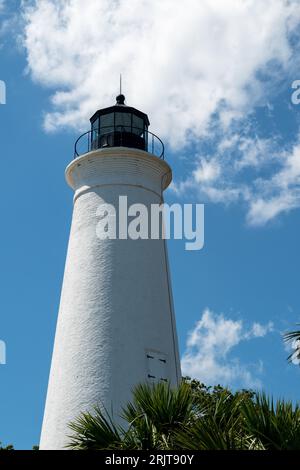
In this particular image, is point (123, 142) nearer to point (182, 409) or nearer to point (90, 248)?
point (90, 248)

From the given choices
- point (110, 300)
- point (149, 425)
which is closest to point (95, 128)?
point (110, 300)

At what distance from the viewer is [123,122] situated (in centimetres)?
2123

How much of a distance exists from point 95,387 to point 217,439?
7.66 m

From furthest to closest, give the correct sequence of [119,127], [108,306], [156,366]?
[119,127], [108,306], [156,366]

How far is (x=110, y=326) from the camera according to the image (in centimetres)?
1761

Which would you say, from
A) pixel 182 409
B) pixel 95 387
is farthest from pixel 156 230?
pixel 182 409

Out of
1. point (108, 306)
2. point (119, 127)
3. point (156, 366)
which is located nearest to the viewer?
point (156, 366)

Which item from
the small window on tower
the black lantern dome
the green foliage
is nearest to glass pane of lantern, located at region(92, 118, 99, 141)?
the black lantern dome

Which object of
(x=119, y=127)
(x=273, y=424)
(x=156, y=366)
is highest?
(x=119, y=127)

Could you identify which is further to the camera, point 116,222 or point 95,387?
point 116,222

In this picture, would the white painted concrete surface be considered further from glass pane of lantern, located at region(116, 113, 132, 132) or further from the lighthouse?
glass pane of lantern, located at region(116, 113, 132, 132)

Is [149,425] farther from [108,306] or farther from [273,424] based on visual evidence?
[108,306]

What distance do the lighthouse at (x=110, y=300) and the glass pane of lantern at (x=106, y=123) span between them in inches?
4.5

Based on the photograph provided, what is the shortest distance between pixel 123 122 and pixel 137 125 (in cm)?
43
